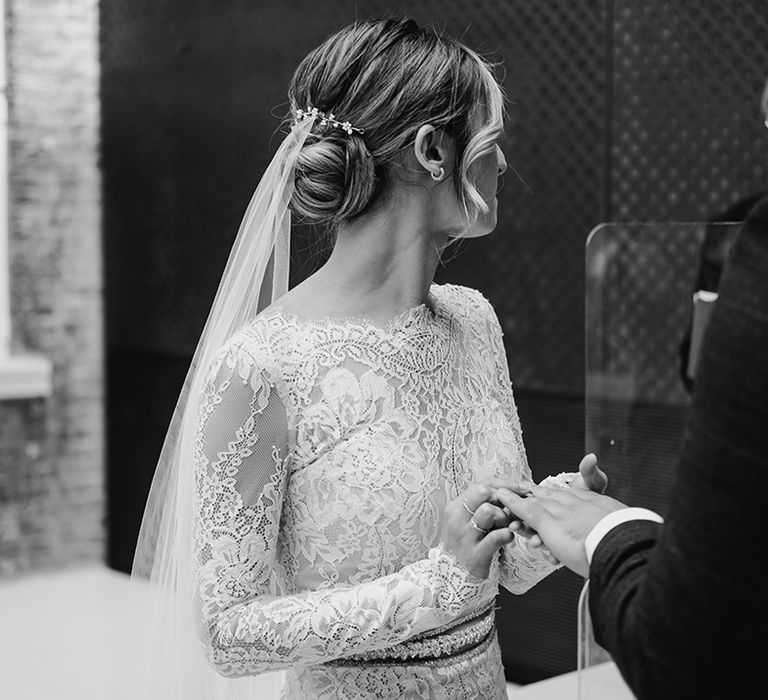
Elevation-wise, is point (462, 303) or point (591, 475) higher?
point (462, 303)

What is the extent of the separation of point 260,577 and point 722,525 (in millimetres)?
765

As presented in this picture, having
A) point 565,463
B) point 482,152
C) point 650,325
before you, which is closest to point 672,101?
point 565,463

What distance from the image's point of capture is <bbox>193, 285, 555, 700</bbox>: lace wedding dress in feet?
4.67

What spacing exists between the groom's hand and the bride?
3.2 inches

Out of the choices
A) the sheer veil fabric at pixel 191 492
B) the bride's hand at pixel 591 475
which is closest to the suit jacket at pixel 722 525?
the bride's hand at pixel 591 475

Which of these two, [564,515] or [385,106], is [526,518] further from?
[385,106]

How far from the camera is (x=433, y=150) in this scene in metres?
1.56

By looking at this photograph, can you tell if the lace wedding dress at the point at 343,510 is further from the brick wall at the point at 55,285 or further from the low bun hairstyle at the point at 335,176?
the brick wall at the point at 55,285

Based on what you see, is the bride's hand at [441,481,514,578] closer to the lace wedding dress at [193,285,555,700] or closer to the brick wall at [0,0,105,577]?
the lace wedding dress at [193,285,555,700]

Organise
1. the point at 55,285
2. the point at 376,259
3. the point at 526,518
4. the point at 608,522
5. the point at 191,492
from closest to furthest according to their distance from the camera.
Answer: the point at 608,522 → the point at 526,518 → the point at 376,259 → the point at 191,492 → the point at 55,285

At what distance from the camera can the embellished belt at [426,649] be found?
1.57 meters

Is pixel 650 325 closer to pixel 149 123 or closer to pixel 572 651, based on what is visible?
pixel 572 651

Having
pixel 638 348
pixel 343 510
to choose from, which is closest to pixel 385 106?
pixel 343 510

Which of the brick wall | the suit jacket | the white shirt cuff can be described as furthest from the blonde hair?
the brick wall
